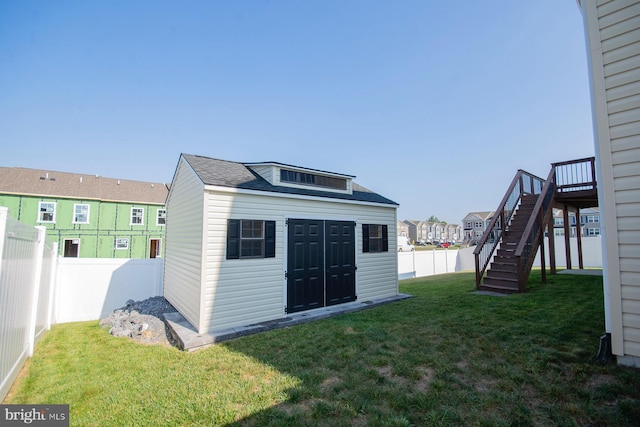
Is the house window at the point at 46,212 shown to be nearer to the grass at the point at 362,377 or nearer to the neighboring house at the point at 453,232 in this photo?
the grass at the point at 362,377

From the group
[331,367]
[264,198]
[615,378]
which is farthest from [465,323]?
[264,198]

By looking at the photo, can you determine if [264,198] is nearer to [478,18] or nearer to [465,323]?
[465,323]

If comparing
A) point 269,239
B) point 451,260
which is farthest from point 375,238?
point 451,260

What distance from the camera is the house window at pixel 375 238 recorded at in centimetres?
858

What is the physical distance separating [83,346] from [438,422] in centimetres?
671

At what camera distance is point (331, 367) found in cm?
394

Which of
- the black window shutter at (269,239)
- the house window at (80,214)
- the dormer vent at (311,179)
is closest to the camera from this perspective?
the black window shutter at (269,239)

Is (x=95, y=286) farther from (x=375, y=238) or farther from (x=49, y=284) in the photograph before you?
(x=375, y=238)

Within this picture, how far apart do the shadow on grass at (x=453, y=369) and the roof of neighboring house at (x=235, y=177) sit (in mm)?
3365

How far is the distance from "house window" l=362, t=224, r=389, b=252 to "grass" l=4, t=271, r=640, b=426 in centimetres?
294

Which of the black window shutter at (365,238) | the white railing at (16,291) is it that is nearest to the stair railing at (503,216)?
the black window shutter at (365,238)

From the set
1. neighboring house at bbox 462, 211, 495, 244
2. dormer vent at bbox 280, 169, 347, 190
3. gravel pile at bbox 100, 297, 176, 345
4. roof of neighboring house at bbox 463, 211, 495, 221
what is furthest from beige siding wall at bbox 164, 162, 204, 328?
roof of neighboring house at bbox 463, 211, 495, 221

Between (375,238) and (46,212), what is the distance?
80.2 ft

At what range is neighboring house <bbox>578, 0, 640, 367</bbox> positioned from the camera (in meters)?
3.28
